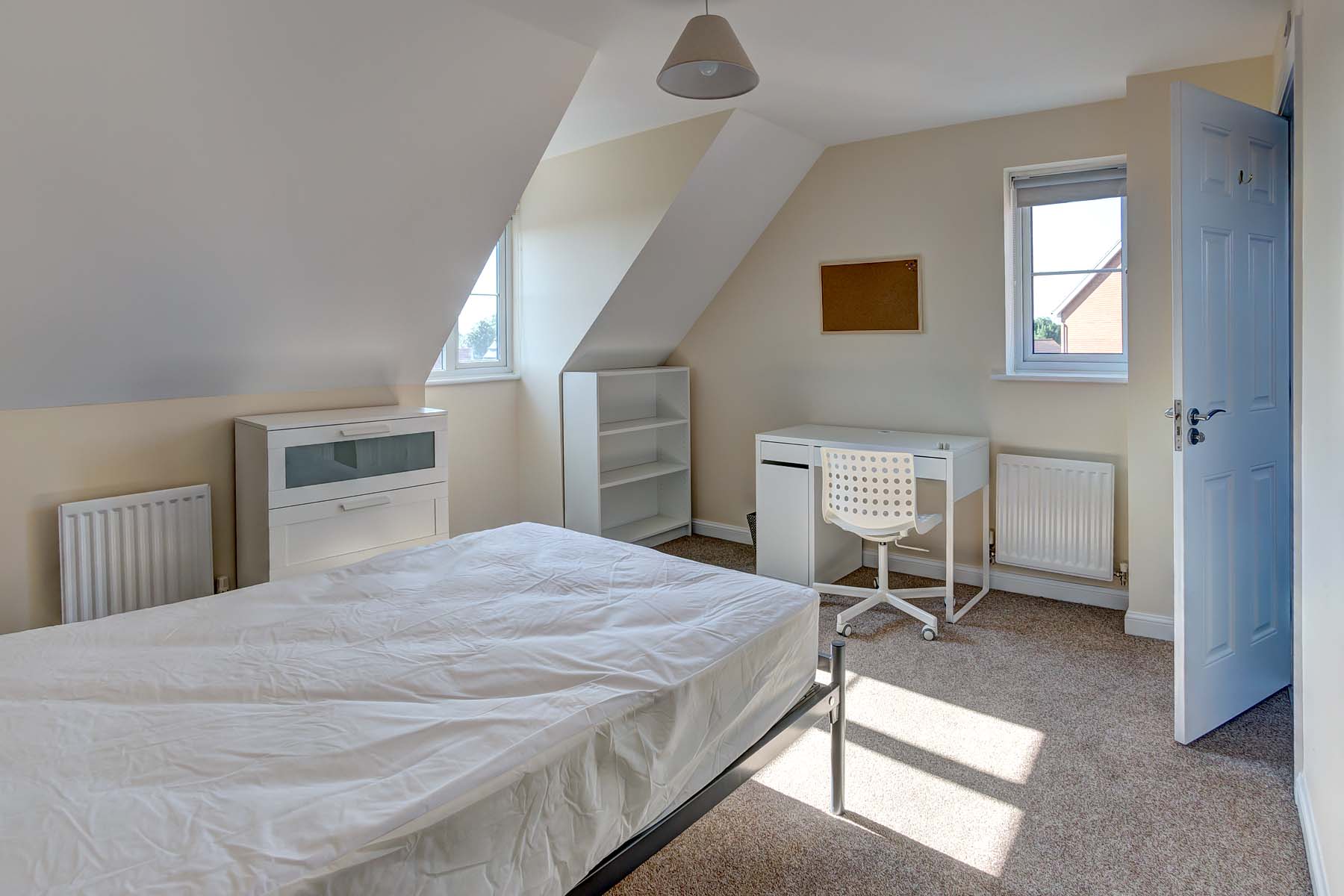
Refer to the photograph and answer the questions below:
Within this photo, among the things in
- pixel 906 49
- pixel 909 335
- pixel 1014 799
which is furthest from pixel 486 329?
pixel 1014 799

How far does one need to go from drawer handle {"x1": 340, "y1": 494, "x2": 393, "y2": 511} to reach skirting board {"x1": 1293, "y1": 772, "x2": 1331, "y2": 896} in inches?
128

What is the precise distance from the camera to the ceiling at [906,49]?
2.72 meters

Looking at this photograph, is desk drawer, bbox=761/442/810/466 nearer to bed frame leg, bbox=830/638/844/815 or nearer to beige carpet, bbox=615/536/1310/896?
beige carpet, bbox=615/536/1310/896

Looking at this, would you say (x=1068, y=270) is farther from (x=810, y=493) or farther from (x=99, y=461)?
(x=99, y=461)

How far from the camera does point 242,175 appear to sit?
2.68 metres

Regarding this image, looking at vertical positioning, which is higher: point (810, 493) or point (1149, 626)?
point (810, 493)

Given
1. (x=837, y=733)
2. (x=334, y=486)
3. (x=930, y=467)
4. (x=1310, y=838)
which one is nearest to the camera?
(x=1310, y=838)

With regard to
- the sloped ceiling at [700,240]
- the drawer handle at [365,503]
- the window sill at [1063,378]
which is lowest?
the drawer handle at [365,503]

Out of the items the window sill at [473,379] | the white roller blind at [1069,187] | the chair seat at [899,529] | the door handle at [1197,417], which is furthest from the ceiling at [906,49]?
the chair seat at [899,529]

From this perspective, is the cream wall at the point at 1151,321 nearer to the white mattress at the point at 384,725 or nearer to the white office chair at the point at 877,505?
the white office chair at the point at 877,505

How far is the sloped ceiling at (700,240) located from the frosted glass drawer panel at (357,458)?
4.64 ft

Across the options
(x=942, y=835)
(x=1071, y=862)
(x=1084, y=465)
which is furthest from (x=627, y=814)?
(x=1084, y=465)

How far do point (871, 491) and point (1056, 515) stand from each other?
102 cm

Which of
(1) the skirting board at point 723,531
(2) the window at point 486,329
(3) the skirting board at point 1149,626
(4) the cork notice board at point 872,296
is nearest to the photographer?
(3) the skirting board at point 1149,626
